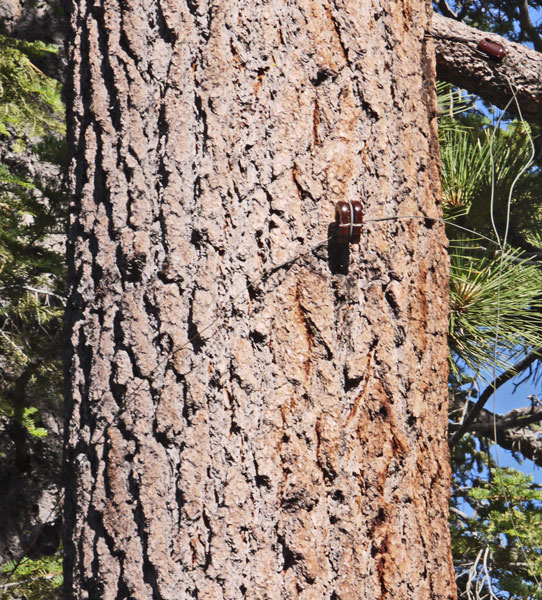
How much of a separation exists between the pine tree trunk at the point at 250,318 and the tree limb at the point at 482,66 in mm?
544

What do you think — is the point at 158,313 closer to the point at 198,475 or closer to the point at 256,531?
the point at 198,475

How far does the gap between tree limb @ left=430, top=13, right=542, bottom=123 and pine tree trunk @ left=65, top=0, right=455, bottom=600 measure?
54cm

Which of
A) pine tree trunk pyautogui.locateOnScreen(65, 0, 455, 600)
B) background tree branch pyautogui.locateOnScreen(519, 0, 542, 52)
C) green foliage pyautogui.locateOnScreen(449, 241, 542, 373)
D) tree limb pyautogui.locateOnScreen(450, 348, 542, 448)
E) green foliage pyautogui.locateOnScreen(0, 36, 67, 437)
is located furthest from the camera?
background tree branch pyautogui.locateOnScreen(519, 0, 542, 52)

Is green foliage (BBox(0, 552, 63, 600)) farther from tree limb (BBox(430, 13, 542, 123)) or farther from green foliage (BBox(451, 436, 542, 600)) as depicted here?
tree limb (BBox(430, 13, 542, 123))

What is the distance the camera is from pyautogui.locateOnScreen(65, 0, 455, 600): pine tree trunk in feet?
3.09

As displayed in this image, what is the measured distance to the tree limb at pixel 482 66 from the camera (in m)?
1.66

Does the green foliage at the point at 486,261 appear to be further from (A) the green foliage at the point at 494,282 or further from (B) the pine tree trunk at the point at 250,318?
(B) the pine tree trunk at the point at 250,318

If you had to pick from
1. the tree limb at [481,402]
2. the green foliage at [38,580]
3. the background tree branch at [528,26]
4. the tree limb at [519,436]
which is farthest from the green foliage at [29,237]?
the background tree branch at [528,26]

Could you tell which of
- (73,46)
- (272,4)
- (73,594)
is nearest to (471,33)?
(272,4)

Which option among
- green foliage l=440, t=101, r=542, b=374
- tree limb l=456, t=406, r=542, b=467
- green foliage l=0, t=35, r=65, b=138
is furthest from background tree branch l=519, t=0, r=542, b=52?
green foliage l=0, t=35, r=65, b=138

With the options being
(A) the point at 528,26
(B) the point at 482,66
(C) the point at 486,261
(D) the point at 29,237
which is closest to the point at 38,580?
(D) the point at 29,237

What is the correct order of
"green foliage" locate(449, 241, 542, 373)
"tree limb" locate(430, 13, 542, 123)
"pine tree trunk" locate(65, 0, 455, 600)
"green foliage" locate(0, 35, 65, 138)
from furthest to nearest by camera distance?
"green foliage" locate(0, 35, 65, 138), "green foliage" locate(449, 241, 542, 373), "tree limb" locate(430, 13, 542, 123), "pine tree trunk" locate(65, 0, 455, 600)

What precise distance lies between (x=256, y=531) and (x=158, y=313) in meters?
0.36

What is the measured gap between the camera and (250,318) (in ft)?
3.28
